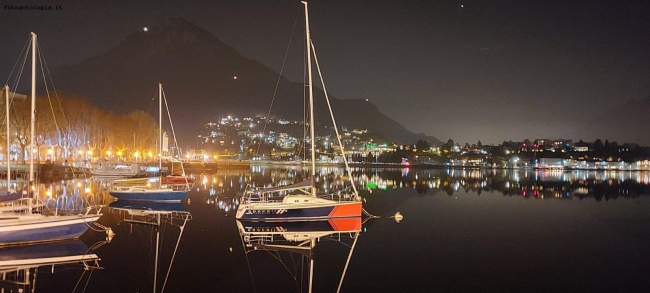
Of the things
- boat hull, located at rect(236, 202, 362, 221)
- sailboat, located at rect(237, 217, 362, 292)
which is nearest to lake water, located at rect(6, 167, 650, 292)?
sailboat, located at rect(237, 217, 362, 292)

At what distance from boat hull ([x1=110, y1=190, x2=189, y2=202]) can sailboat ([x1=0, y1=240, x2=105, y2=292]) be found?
14511 millimetres

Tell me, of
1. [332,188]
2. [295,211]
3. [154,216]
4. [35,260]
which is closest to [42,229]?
[35,260]

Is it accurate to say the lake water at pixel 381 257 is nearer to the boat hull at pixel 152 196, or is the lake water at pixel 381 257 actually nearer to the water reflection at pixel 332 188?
the boat hull at pixel 152 196

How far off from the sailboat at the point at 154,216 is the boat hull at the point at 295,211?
3218mm

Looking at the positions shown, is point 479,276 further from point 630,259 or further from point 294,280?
point 630,259

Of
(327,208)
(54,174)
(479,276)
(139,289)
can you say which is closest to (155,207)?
(327,208)

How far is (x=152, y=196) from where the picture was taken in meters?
33.4

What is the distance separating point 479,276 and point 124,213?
2020 cm

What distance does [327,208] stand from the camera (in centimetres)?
2386

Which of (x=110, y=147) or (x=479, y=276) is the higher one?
(x=110, y=147)

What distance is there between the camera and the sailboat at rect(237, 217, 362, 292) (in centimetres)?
1769

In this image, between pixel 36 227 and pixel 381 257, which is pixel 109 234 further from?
pixel 381 257

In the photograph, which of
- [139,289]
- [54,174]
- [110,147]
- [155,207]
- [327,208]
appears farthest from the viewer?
[110,147]

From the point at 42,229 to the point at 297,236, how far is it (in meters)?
9.43
